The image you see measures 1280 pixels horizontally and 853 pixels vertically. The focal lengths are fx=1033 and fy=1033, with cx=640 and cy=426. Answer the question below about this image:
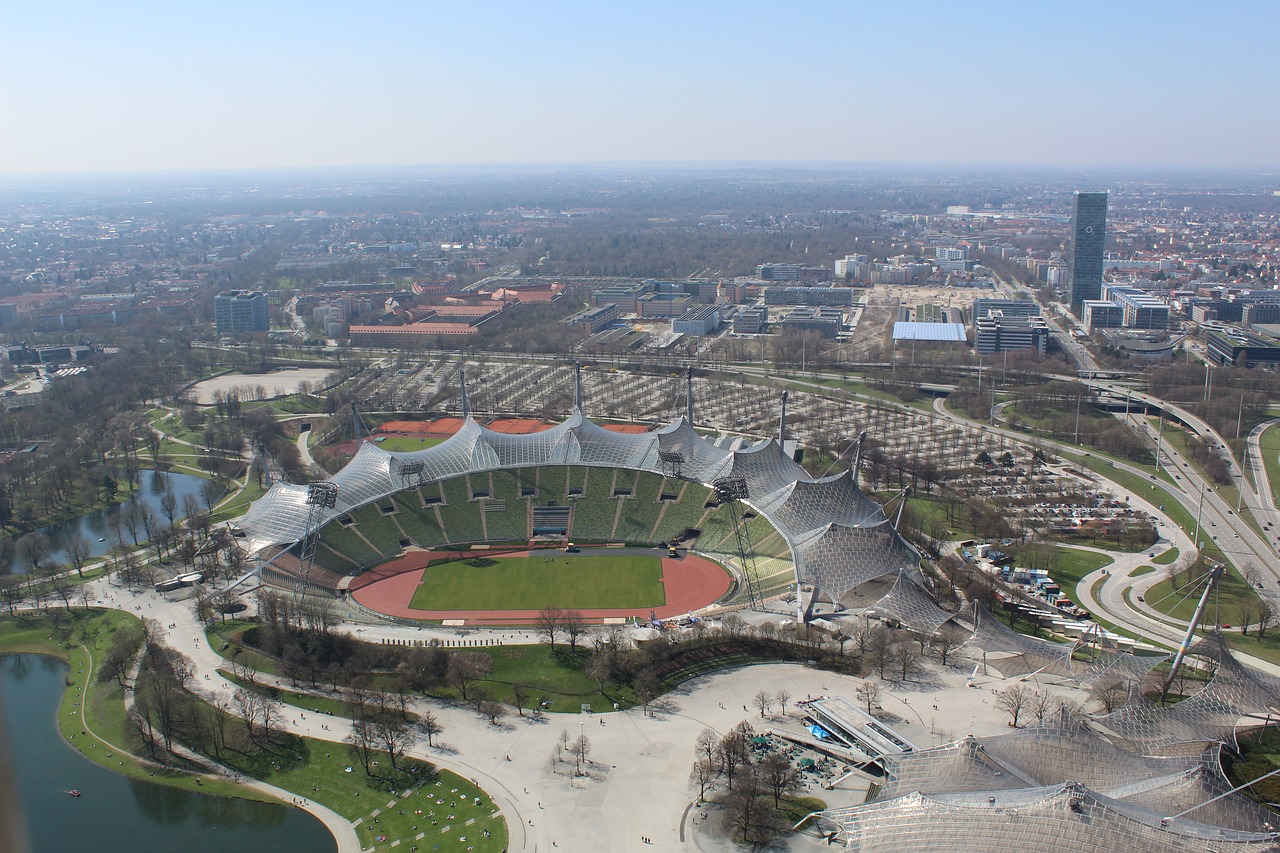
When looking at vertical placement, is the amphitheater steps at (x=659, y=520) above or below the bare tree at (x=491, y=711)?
above

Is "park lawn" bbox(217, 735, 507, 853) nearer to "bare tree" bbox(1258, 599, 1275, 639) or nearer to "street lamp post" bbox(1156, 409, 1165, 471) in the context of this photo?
"bare tree" bbox(1258, 599, 1275, 639)

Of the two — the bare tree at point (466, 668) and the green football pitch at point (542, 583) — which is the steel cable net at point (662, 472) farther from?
the bare tree at point (466, 668)

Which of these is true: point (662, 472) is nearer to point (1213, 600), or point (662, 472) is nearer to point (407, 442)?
point (407, 442)

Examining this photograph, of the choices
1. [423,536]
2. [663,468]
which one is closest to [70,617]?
[423,536]

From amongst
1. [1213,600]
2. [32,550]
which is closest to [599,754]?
[1213,600]

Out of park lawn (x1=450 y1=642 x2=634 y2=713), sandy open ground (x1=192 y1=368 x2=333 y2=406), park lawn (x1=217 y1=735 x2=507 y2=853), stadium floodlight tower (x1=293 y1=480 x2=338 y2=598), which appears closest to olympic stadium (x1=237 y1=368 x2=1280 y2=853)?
stadium floodlight tower (x1=293 y1=480 x2=338 y2=598)

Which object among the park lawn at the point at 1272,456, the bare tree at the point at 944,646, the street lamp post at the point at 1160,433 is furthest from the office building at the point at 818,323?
the bare tree at the point at 944,646

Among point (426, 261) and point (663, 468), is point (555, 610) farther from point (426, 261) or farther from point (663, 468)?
point (426, 261)
